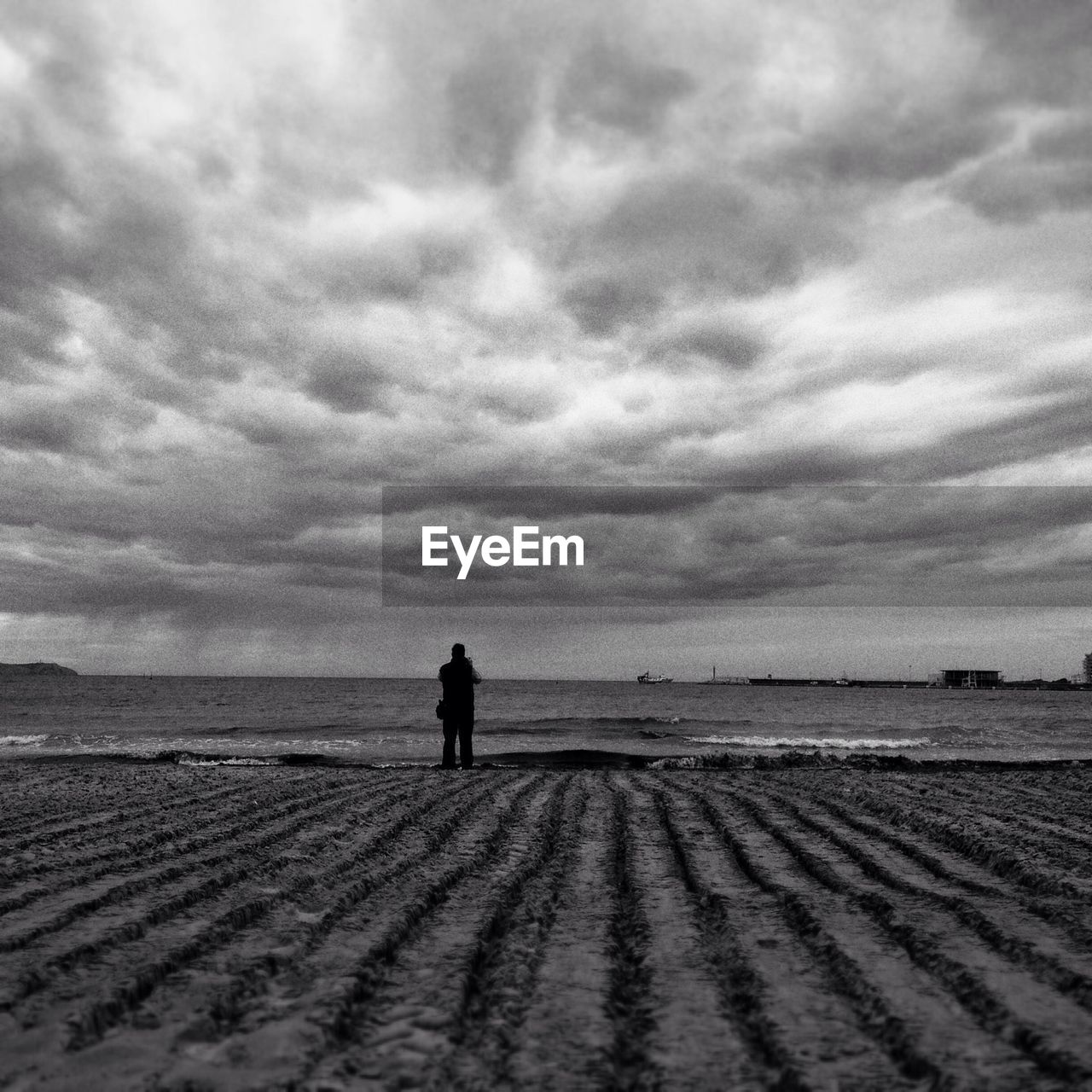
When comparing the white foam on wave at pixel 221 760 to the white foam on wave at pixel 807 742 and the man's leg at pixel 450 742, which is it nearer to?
the man's leg at pixel 450 742

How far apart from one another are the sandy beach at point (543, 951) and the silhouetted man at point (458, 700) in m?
5.88

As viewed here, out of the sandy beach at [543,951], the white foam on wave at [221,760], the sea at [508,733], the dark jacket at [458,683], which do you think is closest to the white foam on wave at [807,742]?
the sea at [508,733]

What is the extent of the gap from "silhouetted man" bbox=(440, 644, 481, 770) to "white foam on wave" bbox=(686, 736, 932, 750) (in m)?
13.4

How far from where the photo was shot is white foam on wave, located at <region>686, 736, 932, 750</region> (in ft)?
79.7

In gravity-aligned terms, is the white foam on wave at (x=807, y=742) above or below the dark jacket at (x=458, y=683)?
below

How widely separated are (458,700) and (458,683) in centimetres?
28

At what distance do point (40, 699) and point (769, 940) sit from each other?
58563 millimetres

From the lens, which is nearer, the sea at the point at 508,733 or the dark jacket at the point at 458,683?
the dark jacket at the point at 458,683

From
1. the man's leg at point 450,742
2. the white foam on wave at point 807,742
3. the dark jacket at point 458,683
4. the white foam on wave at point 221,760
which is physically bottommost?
the white foam on wave at point 807,742

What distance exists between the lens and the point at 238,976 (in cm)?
300

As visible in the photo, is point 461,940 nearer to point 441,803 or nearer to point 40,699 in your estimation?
point 441,803

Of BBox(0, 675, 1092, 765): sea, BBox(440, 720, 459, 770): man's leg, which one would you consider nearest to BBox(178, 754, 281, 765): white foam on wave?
BBox(0, 675, 1092, 765): sea

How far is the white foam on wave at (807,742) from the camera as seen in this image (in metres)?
24.3

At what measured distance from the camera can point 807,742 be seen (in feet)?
83.4
